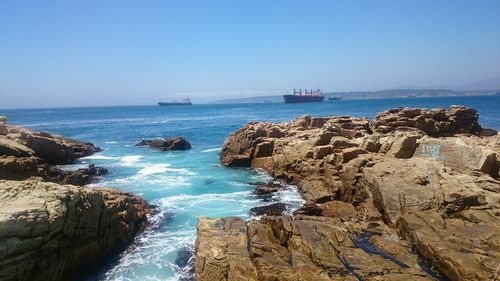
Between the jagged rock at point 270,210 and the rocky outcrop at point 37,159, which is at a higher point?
the rocky outcrop at point 37,159

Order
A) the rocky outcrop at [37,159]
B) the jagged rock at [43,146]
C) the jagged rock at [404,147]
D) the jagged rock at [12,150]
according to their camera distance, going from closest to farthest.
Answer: the rocky outcrop at [37,159]
the jagged rock at [12,150]
the jagged rock at [404,147]
the jagged rock at [43,146]

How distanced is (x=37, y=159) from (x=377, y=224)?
984 inches

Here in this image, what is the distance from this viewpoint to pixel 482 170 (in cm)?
1970

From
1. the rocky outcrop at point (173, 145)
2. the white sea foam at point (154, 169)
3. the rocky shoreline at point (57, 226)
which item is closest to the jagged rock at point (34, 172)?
the rocky shoreline at point (57, 226)

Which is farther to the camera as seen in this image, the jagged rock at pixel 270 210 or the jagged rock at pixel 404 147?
the jagged rock at pixel 404 147

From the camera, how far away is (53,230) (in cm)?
1344

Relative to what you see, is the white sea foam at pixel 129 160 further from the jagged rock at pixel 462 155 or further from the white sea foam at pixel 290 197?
the jagged rock at pixel 462 155

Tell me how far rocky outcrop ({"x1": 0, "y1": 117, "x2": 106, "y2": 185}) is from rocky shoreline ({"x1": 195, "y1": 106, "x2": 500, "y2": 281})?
1510cm

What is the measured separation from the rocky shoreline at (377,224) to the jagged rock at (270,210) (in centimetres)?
196

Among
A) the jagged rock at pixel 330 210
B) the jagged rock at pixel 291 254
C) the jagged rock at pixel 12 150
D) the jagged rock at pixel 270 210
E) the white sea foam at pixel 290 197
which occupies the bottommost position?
the white sea foam at pixel 290 197

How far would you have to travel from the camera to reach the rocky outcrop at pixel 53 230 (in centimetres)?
1200

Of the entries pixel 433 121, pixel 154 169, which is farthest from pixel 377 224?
pixel 154 169

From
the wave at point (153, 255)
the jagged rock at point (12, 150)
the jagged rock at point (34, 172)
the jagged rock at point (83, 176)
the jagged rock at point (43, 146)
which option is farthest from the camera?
the jagged rock at point (43, 146)

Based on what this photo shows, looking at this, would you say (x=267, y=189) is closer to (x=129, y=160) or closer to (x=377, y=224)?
(x=377, y=224)
